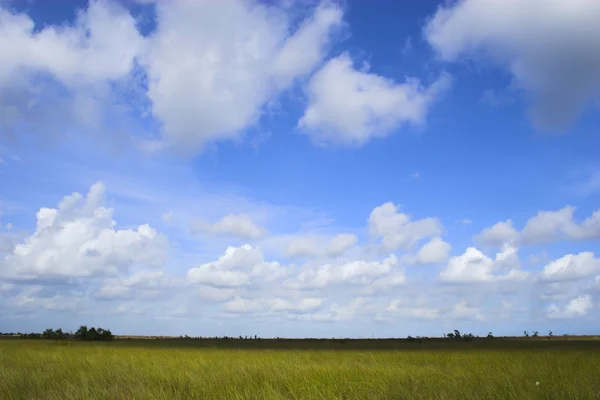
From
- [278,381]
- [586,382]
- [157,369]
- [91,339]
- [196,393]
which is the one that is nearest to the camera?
[586,382]

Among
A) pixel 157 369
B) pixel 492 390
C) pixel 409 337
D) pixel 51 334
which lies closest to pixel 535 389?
pixel 492 390

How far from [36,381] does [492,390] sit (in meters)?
12.5

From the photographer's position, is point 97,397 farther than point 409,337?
No

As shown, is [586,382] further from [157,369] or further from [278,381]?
[157,369]

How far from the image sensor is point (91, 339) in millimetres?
72500

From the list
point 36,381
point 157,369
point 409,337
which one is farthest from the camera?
point 409,337

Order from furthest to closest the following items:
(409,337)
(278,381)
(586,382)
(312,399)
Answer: (409,337) < (278,381) < (586,382) < (312,399)

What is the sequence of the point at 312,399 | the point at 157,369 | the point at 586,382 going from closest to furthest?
the point at 312,399
the point at 586,382
the point at 157,369

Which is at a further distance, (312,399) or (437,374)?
(437,374)

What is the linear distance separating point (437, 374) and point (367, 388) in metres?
3.31

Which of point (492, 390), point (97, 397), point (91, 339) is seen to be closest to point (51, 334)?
point (91, 339)

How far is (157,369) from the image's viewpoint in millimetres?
15414

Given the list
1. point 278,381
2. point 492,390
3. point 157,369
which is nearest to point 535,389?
point 492,390

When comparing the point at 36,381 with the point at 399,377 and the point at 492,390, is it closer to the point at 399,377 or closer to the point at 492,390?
the point at 399,377
